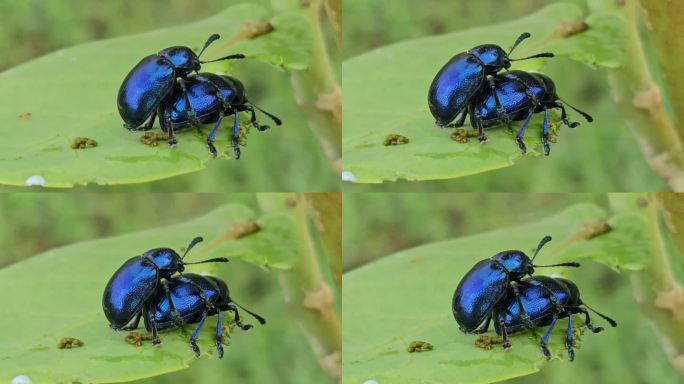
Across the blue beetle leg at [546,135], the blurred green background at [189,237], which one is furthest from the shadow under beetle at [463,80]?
the blurred green background at [189,237]

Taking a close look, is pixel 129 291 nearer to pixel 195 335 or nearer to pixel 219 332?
pixel 195 335

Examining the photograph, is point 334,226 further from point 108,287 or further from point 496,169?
point 108,287

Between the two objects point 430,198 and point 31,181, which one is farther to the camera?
point 430,198

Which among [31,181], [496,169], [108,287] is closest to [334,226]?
[496,169]

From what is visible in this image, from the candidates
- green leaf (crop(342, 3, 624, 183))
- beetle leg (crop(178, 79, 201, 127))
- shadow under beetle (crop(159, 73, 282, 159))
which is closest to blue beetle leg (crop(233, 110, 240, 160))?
shadow under beetle (crop(159, 73, 282, 159))

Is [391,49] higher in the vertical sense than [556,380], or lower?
higher

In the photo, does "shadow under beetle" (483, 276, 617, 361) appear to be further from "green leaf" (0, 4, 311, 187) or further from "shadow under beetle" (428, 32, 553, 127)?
"green leaf" (0, 4, 311, 187)
